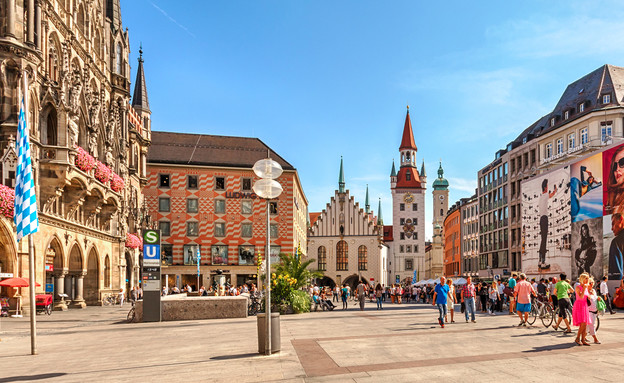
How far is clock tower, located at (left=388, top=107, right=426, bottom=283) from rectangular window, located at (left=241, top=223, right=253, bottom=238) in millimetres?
65062

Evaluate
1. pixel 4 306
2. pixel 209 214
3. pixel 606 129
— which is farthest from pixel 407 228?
pixel 4 306

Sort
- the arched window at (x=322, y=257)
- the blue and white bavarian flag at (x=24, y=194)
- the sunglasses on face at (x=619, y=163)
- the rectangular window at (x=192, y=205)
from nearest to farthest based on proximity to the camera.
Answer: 1. the blue and white bavarian flag at (x=24, y=194)
2. the sunglasses on face at (x=619, y=163)
3. the rectangular window at (x=192, y=205)
4. the arched window at (x=322, y=257)

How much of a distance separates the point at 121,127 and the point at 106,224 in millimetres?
7589

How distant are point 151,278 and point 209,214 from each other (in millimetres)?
39086

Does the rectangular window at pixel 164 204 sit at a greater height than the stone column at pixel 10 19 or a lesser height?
lesser

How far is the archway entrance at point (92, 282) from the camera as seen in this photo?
3731cm

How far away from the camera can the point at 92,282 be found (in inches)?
1475

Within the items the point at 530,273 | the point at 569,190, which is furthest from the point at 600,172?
the point at 530,273

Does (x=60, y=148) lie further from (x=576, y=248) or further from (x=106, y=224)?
(x=576, y=248)

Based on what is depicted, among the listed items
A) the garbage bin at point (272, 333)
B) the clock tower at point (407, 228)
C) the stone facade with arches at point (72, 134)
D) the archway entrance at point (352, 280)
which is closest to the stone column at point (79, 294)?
the stone facade with arches at point (72, 134)

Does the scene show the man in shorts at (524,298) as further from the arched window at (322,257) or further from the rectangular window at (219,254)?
the arched window at (322,257)

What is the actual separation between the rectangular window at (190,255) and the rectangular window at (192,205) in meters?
3.89

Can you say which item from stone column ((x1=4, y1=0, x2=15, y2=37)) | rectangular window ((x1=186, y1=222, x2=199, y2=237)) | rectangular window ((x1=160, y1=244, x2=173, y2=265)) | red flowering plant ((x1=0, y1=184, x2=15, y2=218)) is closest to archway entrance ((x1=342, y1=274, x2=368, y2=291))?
rectangular window ((x1=186, y1=222, x2=199, y2=237))

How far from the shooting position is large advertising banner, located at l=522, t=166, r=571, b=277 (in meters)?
41.2
